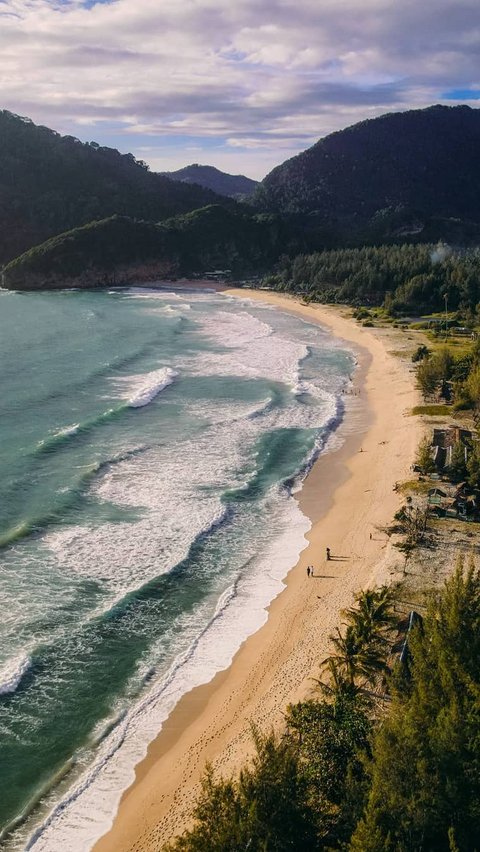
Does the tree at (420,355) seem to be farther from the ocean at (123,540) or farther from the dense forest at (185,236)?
the dense forest at (185,236)

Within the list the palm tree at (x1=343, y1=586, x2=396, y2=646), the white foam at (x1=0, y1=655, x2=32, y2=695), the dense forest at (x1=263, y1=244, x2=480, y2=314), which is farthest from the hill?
the palm tree at (x1=343, y1=586, x2=396, y2=646)

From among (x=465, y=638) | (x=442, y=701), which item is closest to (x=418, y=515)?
(x=465, y=638)

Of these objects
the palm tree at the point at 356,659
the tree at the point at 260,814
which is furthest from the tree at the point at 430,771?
the palm tree at the point at 356,659

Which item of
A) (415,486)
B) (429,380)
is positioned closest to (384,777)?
(415,486)

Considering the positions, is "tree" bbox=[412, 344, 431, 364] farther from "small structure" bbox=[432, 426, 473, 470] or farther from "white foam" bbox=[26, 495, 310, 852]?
"white foam" bbox=[26, 495, 310, 852]

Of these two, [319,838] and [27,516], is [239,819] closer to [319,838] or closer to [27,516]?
[319,838]
